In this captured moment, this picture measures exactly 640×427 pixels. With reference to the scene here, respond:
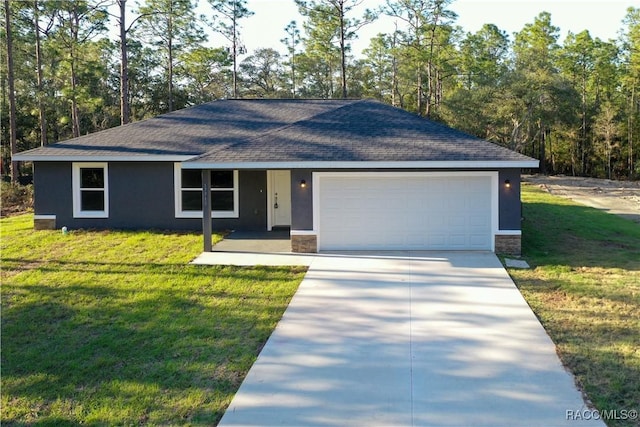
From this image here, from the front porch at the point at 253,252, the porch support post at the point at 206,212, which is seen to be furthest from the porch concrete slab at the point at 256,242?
the porch support post at the point at 206,212

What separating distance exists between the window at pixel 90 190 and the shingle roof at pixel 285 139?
53 cm

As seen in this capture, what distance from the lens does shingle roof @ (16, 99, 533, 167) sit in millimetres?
11539

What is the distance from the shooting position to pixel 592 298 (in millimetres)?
7727

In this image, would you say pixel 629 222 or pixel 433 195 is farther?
pixel 629 222

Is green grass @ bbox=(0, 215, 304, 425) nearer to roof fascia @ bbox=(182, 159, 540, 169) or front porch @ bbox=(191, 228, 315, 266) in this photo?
front porch @ bbox=(191, 228, 315, 266)

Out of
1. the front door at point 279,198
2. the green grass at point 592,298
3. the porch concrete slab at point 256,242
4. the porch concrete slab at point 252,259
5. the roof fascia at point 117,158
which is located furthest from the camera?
the front door at point 279,198

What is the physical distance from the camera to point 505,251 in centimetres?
1128

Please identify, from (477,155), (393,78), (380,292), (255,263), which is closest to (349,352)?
(380,292)

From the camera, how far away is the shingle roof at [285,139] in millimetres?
11539

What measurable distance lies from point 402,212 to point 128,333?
7032 mm

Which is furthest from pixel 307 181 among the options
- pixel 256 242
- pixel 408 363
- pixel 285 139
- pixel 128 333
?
pixel 408 363

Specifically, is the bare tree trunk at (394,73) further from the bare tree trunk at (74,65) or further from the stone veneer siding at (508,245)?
the stone veneer siding at (508,245)

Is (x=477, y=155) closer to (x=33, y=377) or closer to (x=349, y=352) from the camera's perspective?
(x=349, y=352)

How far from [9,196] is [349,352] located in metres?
19.7
